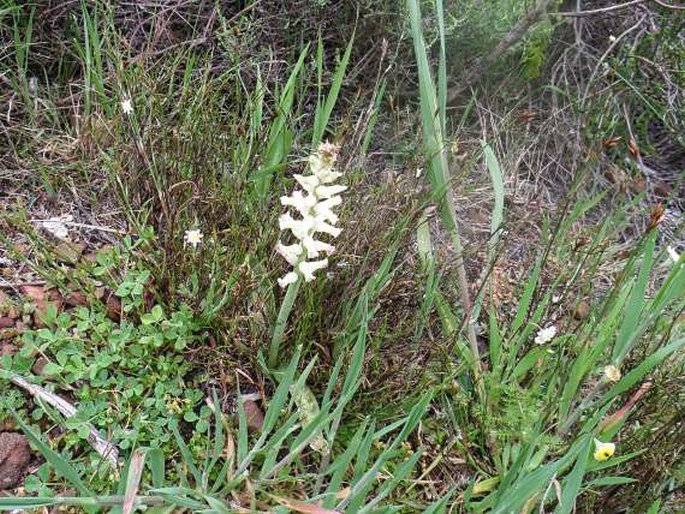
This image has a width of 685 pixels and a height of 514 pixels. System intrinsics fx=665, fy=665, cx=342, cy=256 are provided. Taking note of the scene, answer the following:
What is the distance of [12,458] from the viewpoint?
127 centimetres

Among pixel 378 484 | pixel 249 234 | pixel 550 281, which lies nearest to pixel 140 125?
pixel 249 234

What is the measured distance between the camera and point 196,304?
4.83ft

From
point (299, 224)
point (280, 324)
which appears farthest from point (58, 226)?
point (299, 224)

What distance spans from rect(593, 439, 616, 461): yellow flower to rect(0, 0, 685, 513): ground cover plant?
0.04 meters

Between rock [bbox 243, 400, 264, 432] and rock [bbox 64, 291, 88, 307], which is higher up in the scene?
rock [bbox 64, 291, 88, 307]

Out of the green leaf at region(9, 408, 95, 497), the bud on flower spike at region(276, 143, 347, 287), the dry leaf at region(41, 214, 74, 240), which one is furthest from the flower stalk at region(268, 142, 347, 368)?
the dry leaf at region(41, 214, 74, 240)

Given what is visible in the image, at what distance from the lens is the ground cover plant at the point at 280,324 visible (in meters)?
1.23

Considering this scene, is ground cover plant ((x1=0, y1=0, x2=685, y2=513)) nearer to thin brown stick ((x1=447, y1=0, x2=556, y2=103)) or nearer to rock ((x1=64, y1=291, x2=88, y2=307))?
rock ((x1=64, y1=291, x2=88, y2=307))

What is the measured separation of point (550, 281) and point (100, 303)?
120 centimetres

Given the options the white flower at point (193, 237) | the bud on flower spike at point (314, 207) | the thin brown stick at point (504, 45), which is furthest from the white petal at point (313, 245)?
the thin brown stick at point (504, 45)

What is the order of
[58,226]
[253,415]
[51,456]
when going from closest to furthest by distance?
[51,456], [253,415], [58,226]

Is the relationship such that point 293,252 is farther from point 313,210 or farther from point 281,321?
point 281,321

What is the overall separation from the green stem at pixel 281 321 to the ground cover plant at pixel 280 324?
0.04ft

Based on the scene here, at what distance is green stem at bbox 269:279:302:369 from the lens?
129cm
